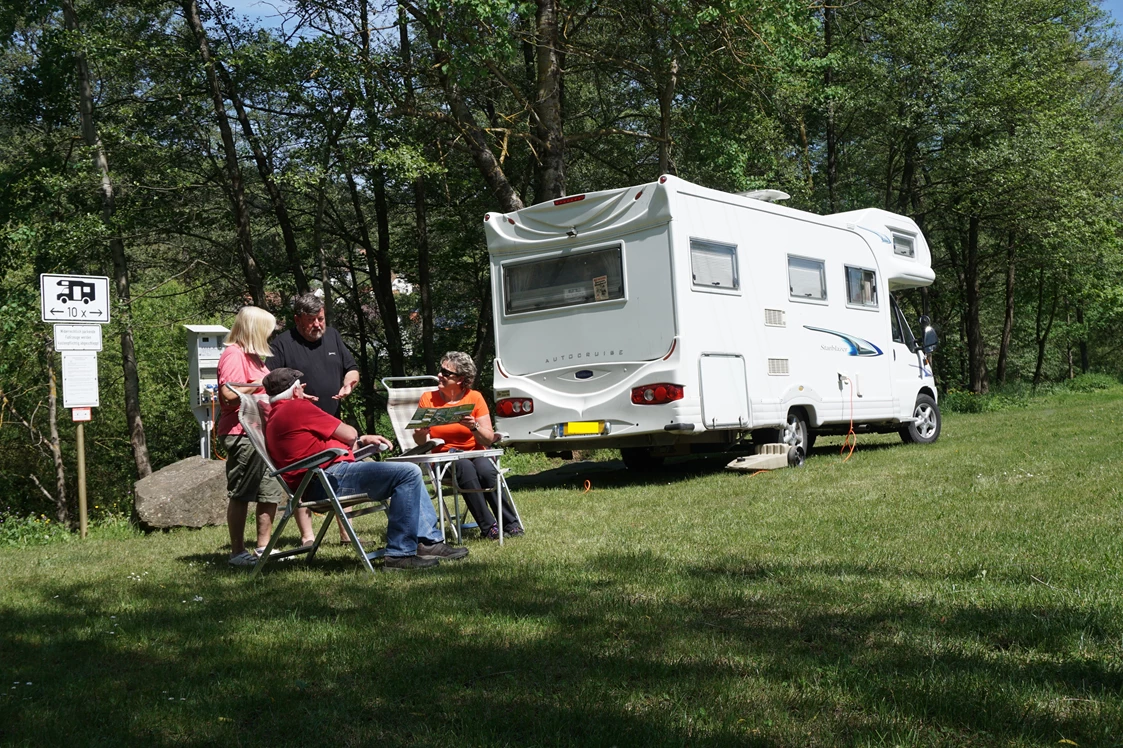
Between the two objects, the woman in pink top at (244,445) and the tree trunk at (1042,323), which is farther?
the tree trunk at (1042,323)

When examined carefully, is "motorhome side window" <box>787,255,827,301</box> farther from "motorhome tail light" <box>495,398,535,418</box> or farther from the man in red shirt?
the man in red shirt

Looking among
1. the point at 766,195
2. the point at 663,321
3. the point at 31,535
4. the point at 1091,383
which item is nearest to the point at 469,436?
the point at 663,321

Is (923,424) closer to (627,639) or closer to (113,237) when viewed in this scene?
(627,639)

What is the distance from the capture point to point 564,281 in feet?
36.0

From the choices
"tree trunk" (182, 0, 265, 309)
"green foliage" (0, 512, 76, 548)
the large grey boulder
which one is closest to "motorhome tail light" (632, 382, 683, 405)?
the large grey boulder

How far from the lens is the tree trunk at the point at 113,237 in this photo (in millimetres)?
15359

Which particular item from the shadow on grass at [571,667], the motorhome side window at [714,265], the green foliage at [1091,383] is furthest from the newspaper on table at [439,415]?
the green foliage at [1091,383]

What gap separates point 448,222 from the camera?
2078 cm

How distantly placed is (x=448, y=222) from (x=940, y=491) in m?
14.0

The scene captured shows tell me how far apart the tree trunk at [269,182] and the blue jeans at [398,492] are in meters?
12.0

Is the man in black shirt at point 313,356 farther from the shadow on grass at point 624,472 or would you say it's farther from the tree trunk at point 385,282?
the tree trunk at point 385,282

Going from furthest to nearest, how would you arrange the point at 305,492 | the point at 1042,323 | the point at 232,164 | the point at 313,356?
the point at 1042,323 → the point at 232,164 → the point at 313,356 → the point at 305,492

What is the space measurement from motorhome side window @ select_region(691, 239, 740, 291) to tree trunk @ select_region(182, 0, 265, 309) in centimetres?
939

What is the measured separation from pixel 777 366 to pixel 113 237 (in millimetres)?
10196
